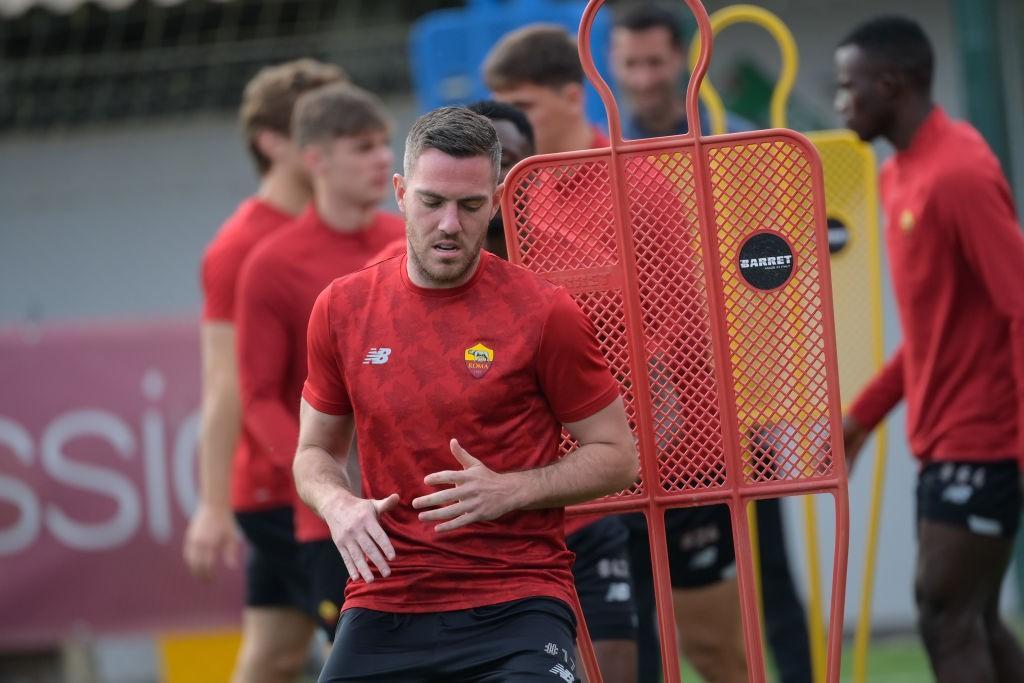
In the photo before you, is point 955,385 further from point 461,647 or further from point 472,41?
point 472,41

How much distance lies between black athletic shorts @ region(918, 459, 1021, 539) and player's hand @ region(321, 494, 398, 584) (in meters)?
2.13

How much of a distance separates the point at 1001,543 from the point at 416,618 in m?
2.20

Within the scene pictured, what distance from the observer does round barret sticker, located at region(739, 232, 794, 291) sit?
3.90 m

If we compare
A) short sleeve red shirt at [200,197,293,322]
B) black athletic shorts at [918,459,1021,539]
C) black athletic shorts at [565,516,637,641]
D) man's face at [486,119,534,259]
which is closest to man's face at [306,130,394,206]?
short sleeve red shirt at [200,197,293,322]

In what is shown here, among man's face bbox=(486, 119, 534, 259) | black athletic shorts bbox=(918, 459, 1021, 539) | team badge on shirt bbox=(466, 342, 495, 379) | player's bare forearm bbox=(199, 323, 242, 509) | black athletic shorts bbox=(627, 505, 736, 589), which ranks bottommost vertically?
black athletic shorts bbox=(627, 505, 736, 589)

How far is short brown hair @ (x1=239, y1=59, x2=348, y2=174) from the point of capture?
6074 mm

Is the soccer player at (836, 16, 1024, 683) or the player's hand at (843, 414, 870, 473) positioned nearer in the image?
the soccer player at (836, 16, 1024, 683)

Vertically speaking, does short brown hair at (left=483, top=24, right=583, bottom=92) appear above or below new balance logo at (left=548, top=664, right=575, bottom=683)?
above

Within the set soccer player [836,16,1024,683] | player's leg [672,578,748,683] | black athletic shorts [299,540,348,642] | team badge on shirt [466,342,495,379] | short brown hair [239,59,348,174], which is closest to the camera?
team badge on shirt [466,342,495,379]

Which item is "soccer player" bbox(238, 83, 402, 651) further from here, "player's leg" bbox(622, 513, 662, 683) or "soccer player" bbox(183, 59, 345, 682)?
"player's leg" bbox(622, 513, 662, 683)

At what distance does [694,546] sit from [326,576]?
1211 mm

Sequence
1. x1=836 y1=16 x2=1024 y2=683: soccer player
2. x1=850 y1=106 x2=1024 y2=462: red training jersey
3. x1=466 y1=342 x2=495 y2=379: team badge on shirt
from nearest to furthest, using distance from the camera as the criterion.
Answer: x1=466 y1=342 x2=495 y2=379: team badge on shirt
x1=850 y1=106 x2=1024 y2=462: red training jersey
x1=836 y1=16 x2=1024 y2=683: soccer player

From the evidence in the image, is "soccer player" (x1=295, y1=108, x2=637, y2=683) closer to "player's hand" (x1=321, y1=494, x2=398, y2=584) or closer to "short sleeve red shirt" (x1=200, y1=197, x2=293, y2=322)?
"player's hand" (x1=321, y1=494, x2=398, y2=584)

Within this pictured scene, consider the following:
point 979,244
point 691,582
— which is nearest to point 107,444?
point 691,582
